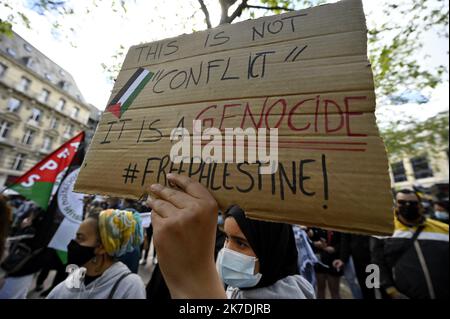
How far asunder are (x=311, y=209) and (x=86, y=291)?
2026 mm

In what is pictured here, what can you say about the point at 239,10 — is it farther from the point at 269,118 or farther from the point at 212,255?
the point at 212,255

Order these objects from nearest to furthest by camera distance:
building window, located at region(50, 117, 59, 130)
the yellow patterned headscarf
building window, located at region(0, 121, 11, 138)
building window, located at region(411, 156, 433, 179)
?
1. the yellow patterned headscarf
2. building window, located at region(411, 156, 433, 179)
3. building window, located at region(0, 121, 11, 138)
4. building window, located at region(50, 117, 59, 130)

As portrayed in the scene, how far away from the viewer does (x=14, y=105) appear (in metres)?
23.5

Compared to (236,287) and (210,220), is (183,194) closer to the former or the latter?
(210,220)

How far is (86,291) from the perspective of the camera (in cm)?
184

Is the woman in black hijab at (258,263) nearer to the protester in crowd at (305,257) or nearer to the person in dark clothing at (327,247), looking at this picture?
the protester in crowd at (305,257)

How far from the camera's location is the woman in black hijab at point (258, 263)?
1.59 meters

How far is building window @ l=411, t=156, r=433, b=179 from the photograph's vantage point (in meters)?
21.5

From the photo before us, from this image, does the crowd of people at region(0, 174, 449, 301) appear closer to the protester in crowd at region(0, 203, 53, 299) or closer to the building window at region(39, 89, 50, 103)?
the protester in crowd at region(0, 203, 53, 299)

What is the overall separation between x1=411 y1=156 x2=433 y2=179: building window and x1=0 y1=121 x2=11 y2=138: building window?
40.8m

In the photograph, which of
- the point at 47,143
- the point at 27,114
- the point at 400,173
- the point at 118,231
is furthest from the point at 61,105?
the point at 400,173

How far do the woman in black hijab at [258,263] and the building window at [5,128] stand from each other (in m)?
31.6

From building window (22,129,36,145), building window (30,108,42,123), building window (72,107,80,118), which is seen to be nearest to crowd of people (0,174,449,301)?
building window (22,129,36,145)
